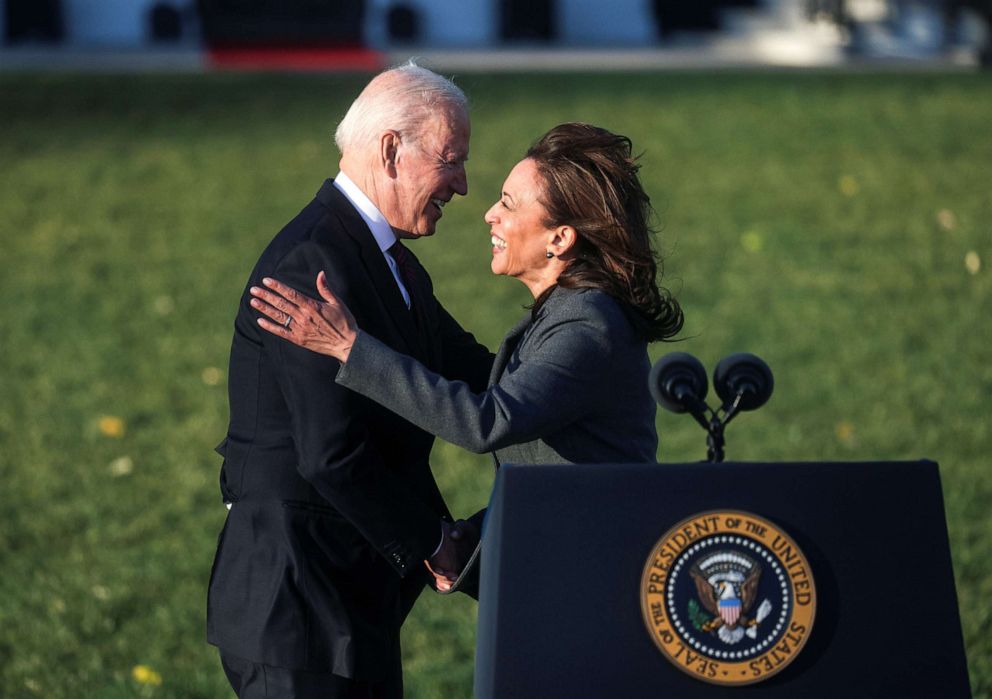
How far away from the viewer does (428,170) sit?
11.7 ft

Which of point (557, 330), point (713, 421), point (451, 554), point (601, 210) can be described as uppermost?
point (601, 210)

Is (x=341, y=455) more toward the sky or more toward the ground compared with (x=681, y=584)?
more toward the sky

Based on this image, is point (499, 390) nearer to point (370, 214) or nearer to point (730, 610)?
point (370, 214)

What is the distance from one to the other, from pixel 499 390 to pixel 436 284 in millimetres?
7477

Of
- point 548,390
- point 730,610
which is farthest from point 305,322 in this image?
point 730,610

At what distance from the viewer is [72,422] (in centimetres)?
871

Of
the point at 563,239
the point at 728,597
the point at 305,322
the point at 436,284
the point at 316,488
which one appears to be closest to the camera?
the point at 728,597

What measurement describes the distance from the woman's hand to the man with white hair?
98mm

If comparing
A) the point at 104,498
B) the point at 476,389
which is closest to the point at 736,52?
the point at 104,498

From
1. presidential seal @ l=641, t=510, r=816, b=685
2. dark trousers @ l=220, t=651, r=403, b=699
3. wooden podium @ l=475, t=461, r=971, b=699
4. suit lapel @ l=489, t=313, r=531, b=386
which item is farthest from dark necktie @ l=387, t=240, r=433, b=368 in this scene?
presidential seal @ l=641, t=510, r=816, b=685

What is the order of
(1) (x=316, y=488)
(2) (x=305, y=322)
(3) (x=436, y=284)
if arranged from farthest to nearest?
1. (3) (x=436, y=284)
2. (1) (x=316, y=488)
3. (2) (x=305, y=322)

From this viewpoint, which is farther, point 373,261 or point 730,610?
point 373,261

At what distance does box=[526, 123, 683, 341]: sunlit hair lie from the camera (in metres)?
3.53

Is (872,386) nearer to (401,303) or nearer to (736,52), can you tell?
(401,303)
